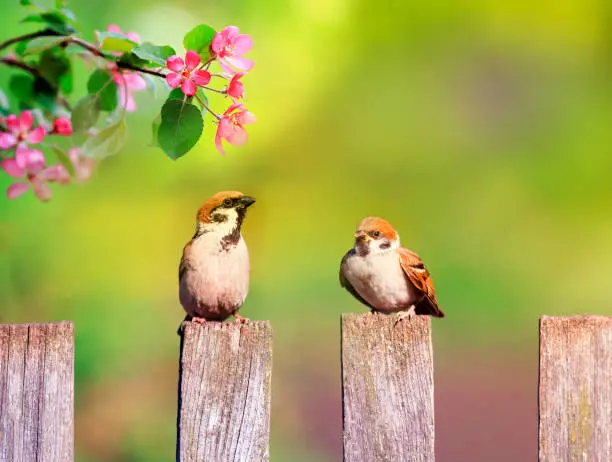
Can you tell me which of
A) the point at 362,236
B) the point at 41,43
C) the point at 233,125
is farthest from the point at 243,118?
the point at 362,236

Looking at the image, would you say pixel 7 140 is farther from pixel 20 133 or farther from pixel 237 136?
pixel 237 136

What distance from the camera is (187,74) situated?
188 centimetres

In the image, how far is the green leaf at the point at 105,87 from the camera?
2141 mm

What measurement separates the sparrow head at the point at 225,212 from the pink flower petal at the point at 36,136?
44 centimetres

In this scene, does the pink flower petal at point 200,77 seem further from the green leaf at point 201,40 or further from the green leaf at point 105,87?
the green leaf at point 105,87

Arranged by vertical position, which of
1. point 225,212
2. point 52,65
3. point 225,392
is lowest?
point 225,392

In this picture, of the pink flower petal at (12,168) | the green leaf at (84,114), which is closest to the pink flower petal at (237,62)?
the green leaf at (84,114)

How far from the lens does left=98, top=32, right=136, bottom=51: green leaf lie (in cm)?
201

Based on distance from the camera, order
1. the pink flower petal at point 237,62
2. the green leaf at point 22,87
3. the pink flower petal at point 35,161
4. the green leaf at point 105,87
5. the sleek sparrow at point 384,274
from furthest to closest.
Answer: the sleek sparrow at point 384,274
the green leaf at point 22,87
the pink flower petal at point 35,161
the green leaf at point 105,87
the pink flower petal at point 237,62

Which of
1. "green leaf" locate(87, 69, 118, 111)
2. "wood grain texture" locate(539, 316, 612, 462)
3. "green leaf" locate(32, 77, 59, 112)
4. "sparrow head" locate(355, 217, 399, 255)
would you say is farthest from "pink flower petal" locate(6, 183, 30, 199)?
"wood grain texture" locate(539, 316, 612, 462)

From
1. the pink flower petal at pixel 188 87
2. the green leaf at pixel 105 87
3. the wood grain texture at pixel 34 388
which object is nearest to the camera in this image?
the wood grain texture at pixel 34 388

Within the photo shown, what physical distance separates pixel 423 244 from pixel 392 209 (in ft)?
0.89

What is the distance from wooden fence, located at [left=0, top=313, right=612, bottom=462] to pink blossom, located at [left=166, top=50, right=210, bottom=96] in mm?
512

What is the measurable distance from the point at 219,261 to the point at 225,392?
0.50m
